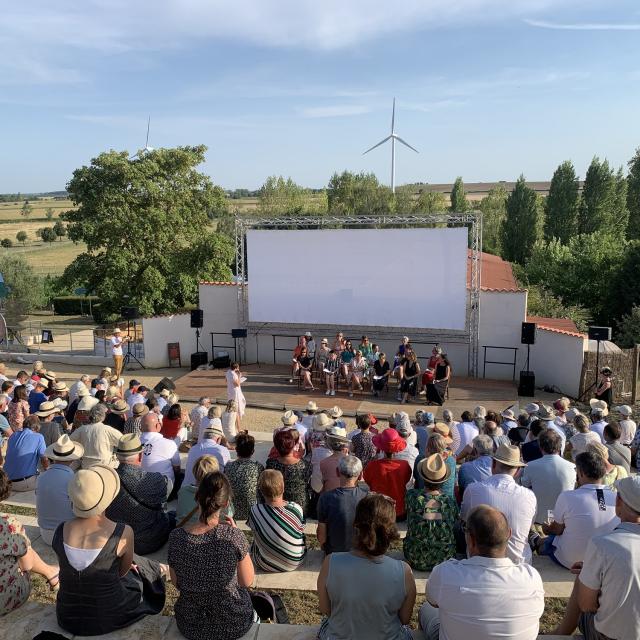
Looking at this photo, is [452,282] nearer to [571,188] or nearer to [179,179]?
[179,179]

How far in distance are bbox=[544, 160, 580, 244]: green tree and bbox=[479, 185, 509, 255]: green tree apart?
5.55 metres

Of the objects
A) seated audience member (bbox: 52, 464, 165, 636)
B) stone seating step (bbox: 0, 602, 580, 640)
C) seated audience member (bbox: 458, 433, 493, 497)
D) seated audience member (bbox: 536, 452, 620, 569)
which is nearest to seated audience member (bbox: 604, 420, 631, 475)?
seated audience member (bbox: 458, 433, 493, 497)

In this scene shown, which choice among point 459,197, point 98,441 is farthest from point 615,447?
point 459,197

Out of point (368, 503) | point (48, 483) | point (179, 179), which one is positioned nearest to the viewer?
point (368, 503)

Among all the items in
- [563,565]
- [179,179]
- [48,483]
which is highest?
[179,179]

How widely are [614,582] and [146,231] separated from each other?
62.4 ft

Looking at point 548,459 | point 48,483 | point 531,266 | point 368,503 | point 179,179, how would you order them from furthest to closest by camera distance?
point 531,266 → point 179,179 → point 548,459 → point 48,483 → point 368,503

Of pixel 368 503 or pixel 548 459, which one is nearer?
pixel 368 503

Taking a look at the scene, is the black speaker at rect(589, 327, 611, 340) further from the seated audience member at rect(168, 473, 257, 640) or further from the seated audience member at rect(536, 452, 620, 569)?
the seated audience member at rect(168, 473, 257, 640)

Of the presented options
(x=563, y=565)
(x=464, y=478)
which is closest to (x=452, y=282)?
(x=464, y=478)

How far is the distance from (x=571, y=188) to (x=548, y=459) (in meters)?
35.7

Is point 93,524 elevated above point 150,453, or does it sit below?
above

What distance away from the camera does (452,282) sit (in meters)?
13.6

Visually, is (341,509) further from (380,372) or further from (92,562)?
(380,372)
